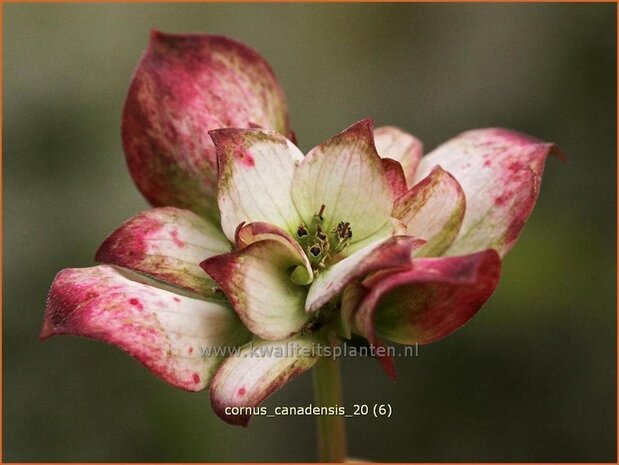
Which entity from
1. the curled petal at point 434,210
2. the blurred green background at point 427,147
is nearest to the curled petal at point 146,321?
the curled petal at point 434,210

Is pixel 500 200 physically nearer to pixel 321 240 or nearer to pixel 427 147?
pixel 321 240

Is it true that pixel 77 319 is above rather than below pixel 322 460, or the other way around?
above

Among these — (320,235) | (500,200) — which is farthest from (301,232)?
(500,200)

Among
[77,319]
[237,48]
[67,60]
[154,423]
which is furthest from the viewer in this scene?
[67,60]

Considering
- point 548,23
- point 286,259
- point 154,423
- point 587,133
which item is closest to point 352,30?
point 548,23

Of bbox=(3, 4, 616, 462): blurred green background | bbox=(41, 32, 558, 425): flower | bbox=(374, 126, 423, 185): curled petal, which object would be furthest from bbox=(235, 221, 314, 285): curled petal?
bbox=(3, 4, 616, 462): blurred green background

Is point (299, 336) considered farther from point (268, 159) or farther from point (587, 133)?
point (587, 133)
